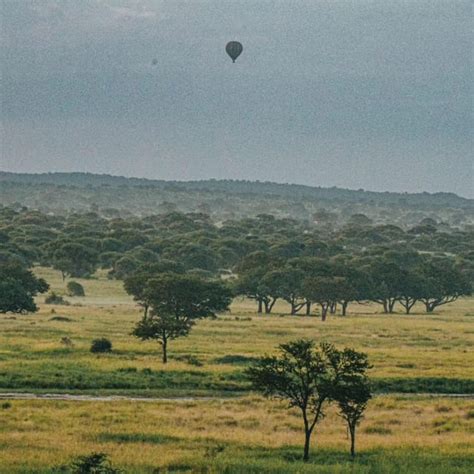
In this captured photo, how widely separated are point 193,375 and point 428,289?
64.7m

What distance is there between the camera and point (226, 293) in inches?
3398

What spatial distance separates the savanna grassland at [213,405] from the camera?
3497 centimetres

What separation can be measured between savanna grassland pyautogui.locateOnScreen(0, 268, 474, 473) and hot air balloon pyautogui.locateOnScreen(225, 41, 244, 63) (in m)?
71.6

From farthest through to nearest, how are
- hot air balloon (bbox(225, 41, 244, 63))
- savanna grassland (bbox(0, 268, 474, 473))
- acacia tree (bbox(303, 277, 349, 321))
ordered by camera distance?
hot air balloon (bbox(225, 41, 244, 63))
acacia tree (bbox(303, 277, 349, 321))
savanna grassland (bbox(0, 268, 474, 473))

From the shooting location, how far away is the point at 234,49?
154m

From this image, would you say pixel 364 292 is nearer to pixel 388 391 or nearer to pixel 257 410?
pixel 388 391

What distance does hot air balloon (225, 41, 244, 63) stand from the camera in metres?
153

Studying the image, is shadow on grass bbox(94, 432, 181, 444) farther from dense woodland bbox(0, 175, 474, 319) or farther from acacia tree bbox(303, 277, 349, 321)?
acacia tree bbox(303, 277, 349, 321)

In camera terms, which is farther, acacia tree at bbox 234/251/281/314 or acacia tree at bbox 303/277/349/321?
acacia tree at bbox 234/251/281/314

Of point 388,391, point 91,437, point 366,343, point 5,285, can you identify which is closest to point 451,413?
point 388,391

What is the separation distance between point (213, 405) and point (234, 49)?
113505mm

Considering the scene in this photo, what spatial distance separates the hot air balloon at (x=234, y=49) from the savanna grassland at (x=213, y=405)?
71564mm

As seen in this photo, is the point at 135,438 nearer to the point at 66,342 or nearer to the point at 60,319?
the point at 66,342

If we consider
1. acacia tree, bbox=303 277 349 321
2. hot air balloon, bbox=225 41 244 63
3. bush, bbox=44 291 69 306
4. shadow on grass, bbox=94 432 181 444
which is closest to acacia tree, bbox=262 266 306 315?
acacia tree, bbox=303 277 349 321
